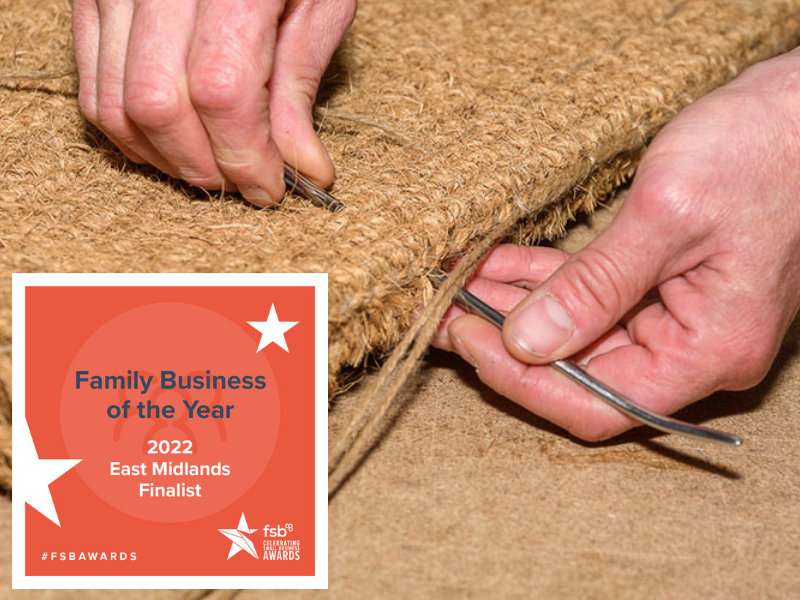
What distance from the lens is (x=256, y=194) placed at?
72cm

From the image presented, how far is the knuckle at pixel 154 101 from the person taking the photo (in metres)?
0.65

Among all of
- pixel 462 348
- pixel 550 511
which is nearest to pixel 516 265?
pixel 462 348

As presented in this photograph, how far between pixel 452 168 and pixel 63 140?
0.35 meters

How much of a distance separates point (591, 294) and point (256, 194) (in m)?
0.27

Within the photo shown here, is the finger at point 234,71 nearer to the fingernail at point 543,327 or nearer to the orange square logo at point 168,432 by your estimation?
the orange square logo at point 168,432

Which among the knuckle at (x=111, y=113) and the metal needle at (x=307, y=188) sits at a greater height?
the knuckle at (x=111, y=113)

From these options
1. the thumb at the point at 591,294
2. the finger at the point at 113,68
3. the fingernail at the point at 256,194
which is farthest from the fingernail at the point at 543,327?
the finger at the point at 113,68

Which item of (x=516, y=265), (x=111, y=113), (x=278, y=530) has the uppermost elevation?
(x=111, y=113)

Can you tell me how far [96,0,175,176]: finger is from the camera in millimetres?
687

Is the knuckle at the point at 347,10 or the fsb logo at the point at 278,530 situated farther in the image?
the knuckle at the point at 347,10

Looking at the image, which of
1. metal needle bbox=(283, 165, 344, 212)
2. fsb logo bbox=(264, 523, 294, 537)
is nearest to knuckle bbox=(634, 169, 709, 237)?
metal needle bbox=(283, 165, 344, 212)

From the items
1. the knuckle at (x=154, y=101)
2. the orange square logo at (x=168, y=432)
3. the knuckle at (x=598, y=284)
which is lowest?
the orange square logo at (x=168, y=432)

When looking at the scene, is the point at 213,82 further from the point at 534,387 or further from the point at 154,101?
the point at 534,387

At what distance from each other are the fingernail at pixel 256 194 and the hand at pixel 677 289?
175mm
